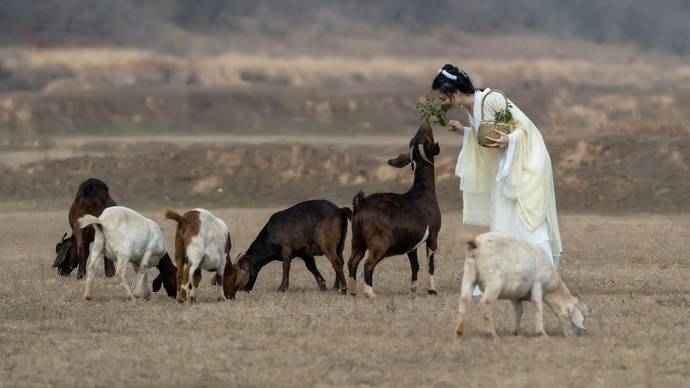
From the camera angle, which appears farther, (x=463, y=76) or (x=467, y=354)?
(x=463, y=76)

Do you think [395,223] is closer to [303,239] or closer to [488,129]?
[303,239]

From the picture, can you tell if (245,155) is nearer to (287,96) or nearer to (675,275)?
(675,275)

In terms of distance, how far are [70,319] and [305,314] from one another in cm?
214

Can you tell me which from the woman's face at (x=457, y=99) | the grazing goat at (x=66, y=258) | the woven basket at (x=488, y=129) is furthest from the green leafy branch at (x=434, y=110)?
the grazing goat at (x=66, y=258)

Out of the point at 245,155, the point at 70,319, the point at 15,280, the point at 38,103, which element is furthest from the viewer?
the point at 38,103

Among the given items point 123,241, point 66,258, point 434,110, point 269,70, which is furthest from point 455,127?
point 269,70

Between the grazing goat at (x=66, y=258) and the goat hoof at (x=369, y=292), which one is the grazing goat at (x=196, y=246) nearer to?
the goat hoof at (x=369, y=292)

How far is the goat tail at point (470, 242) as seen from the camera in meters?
12.8

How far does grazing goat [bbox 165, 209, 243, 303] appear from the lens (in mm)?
15516

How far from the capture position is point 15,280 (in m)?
18.8

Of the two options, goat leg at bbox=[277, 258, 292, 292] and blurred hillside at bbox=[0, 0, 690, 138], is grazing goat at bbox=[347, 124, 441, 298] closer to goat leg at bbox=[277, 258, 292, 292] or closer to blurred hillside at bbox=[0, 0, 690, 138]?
goat leg at bbox=[277, 258, 292, 292]

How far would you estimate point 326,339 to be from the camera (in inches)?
526

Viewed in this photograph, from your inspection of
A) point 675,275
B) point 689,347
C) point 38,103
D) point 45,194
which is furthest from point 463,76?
point 38,103

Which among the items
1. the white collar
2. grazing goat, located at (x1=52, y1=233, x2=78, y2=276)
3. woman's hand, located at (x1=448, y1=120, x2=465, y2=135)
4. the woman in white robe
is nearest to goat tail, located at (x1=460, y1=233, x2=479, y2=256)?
the woman in white robe
